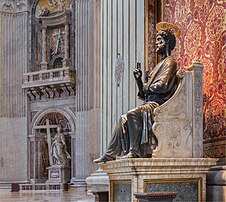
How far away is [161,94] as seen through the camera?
587cm

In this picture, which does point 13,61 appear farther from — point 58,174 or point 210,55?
point 210,55

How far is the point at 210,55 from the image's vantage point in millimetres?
6246

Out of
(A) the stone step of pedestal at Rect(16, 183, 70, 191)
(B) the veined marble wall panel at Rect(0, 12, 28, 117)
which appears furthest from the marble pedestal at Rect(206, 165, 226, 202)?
(B) the veined marble wall panel at Rect(0, 12, 28, 117)

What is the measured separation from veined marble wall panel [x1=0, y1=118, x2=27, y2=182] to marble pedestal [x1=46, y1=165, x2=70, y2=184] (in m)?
1.34

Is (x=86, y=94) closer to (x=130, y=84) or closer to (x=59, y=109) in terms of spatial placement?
(x=59, y=109)

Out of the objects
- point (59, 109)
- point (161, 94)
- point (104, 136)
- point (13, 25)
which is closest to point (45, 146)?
point (59, 109)

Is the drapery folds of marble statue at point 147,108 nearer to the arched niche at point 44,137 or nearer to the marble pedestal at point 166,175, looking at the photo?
the marble pedestal at point 166,175

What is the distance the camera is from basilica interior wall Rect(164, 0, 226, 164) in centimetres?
595

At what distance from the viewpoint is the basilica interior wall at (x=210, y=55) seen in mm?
5945

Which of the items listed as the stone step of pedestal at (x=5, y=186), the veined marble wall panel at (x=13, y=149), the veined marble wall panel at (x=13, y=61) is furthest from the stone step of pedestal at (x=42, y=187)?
the veined marble wall panel at (x=13, y=61)

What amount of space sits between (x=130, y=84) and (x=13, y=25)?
17.1m

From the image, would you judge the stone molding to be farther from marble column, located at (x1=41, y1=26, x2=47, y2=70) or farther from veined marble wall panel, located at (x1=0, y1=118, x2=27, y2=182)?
veined marble wall panel, located at (x1=0, y1=118, x2=27, y2=182)

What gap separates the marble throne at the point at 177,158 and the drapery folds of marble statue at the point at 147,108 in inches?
4.6

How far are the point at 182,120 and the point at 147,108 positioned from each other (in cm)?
38
